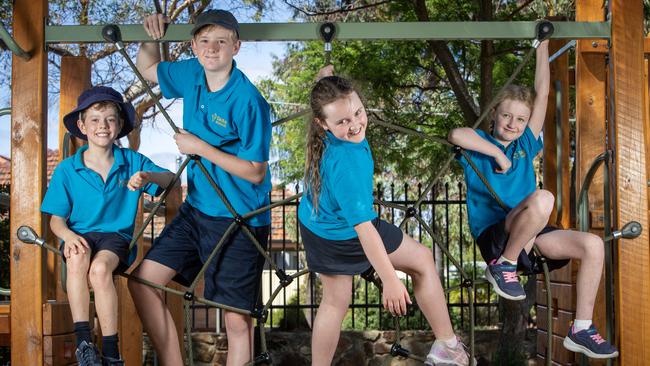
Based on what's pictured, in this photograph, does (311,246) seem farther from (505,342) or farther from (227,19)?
(505,342)

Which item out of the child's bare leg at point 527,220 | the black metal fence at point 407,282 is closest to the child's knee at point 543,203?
the child's bare leg at point 527,220

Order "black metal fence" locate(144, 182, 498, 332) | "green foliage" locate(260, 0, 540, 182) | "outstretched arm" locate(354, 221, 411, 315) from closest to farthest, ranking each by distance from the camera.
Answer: "outstretched arm" locate(354, 221, 411, 315), "black metal fence" locate(144, 182, 498, 332), "green foliage" locate(260, 0, 540, 182)

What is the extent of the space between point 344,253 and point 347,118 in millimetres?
460

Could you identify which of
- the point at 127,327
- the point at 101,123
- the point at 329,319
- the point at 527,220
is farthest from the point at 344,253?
the point at 127,327

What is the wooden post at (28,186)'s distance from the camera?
2.89 metres

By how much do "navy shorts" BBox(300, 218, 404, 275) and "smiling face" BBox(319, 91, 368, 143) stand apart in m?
0.30

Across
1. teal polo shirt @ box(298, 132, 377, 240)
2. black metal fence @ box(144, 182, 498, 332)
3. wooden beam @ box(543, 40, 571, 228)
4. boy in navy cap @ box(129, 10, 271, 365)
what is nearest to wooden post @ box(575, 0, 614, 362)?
wooden beam @ box(543, 40, 571, 228)

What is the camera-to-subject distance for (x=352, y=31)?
2.99 m

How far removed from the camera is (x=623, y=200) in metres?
3.06

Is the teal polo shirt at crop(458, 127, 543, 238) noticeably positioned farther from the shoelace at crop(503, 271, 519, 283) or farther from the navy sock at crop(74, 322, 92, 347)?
the navy sock at crop(74, 322, 92, 347)

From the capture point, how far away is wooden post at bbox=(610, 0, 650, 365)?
3000mm

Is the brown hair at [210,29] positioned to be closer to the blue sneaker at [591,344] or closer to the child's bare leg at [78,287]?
the child's bare leg at [78,287]

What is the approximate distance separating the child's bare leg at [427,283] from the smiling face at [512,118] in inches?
26.6

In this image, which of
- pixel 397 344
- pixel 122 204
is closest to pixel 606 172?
pixel 397 344
